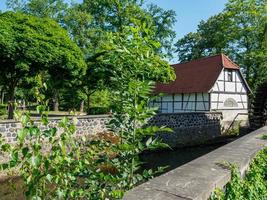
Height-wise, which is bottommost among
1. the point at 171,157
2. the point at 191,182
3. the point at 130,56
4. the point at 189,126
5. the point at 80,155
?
the point at 171,157

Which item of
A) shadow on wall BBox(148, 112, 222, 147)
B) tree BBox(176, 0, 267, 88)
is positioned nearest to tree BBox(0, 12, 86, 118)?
shadow on wall BBox(148, 112, 222, 147)

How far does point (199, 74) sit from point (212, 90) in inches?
106

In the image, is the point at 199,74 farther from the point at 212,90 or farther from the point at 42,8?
the point at 42,8

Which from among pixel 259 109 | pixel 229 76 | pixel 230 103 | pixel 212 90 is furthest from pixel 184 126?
pixel 229 76

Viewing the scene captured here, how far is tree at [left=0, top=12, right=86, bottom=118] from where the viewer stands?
39.0ft

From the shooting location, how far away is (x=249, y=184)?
3062mm

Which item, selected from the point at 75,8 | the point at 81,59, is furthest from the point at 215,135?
the point at 75,8

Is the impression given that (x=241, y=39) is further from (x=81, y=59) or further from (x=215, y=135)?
(x=81, y=59)

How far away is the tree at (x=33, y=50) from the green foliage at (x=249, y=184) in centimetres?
1029

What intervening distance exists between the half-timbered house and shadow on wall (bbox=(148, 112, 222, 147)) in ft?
5.52

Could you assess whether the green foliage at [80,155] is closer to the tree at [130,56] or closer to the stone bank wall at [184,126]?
the tree at [130,56]

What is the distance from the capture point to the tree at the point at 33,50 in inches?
468

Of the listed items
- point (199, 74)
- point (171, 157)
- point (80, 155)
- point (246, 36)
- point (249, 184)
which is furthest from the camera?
point (246, 36)

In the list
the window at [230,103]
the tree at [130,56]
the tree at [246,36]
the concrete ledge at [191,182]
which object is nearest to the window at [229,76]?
the window at [230,103]
